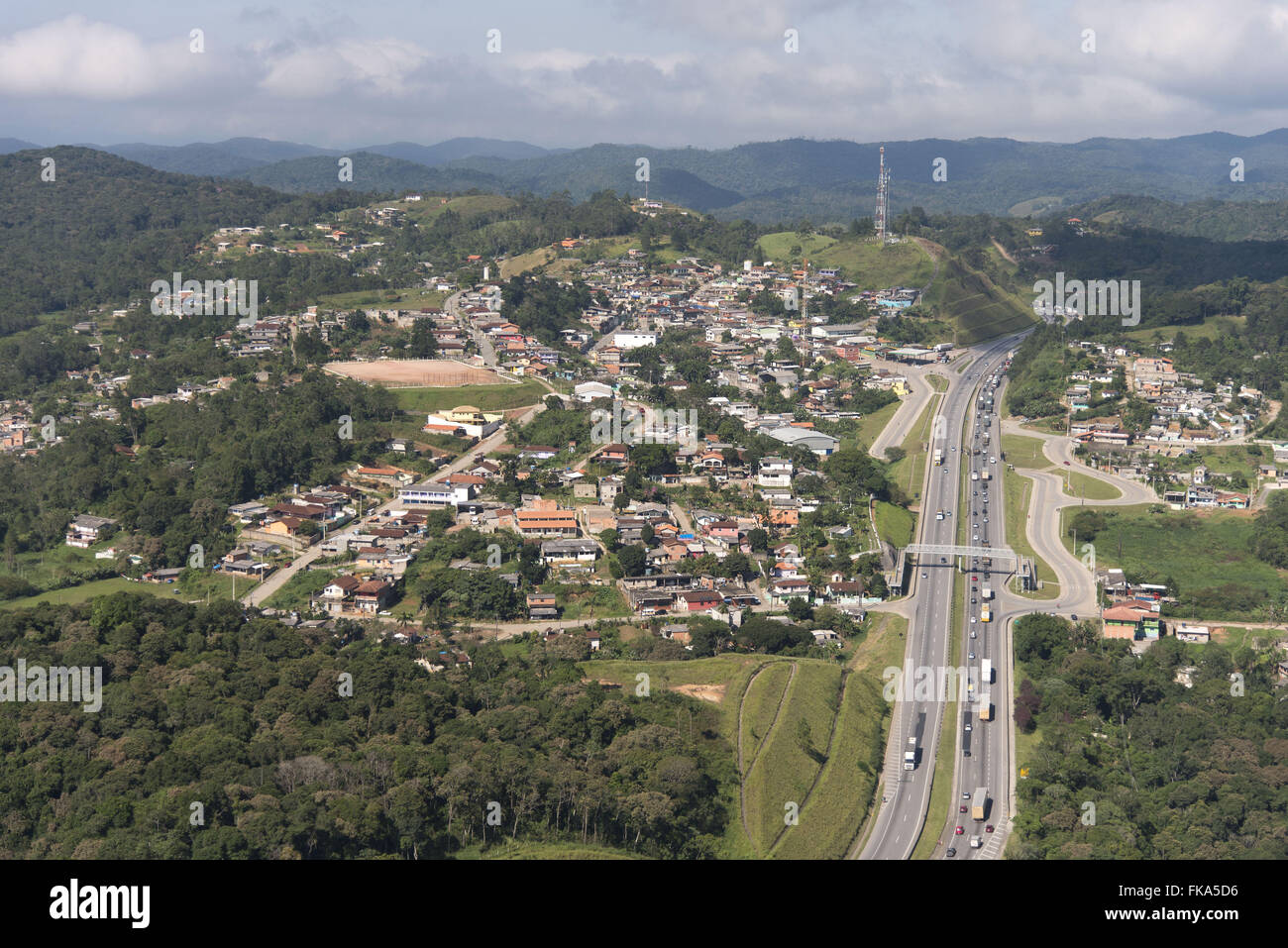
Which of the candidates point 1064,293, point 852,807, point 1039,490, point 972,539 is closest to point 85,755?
point 852,807

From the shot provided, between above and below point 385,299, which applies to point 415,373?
below

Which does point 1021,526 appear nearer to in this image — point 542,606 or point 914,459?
point 914,459

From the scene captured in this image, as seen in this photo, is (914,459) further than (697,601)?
Yes

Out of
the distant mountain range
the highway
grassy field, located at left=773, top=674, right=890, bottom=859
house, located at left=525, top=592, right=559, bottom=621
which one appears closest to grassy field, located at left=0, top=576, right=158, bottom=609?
house, located at left=525, top=592, right=559, bottom=621

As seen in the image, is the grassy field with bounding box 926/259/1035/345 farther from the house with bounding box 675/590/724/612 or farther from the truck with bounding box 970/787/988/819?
the truck with bounding box 970/787/988/819

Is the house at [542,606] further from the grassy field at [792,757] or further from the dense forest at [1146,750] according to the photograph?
the dense forest at [1146,750]

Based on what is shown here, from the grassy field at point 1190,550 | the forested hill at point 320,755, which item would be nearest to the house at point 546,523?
the forested hill at point 320,755

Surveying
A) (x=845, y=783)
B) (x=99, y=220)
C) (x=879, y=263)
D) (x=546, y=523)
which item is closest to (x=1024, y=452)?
(x=546, y=523)
